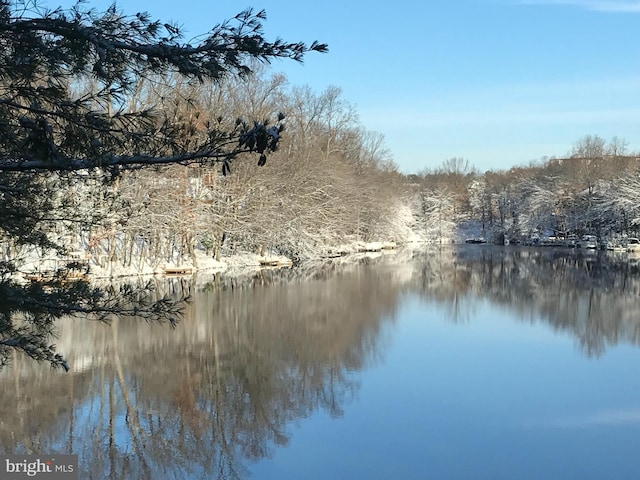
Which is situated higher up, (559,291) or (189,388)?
(559,291)

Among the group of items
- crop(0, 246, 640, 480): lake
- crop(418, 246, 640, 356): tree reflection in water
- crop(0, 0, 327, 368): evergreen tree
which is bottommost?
crop(0, 246, 640, 480): lake

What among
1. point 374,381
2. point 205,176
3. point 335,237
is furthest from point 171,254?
point 374,381

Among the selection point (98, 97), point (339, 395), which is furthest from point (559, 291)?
point (98, 97)

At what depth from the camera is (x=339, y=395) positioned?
27.8ft

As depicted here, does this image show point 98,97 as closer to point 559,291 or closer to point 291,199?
point 559,291

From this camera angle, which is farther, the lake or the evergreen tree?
the lake

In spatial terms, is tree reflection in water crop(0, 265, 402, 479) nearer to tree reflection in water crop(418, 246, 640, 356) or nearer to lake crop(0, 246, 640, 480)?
lake crop(0, 246, 640, 480)

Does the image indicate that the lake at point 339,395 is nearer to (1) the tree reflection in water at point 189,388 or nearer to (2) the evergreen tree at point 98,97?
(1) the tree reflection in water at point 189,388

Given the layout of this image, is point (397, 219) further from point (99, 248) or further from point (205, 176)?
point (99, 248)

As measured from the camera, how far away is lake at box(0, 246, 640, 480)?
6180 millimetres

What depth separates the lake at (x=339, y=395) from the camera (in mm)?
6180

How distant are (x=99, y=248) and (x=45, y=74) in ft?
58.5

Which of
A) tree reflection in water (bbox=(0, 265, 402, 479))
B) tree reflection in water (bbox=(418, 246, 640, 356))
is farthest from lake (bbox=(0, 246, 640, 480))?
tree reflection in water (bbox=(418, 246, 640, 356))

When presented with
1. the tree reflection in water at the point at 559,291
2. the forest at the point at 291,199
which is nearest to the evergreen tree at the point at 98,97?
the forest at the point at 291,199
